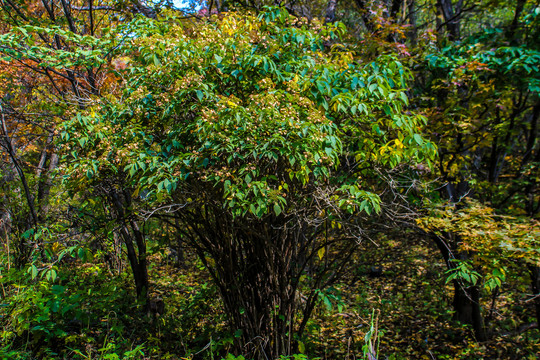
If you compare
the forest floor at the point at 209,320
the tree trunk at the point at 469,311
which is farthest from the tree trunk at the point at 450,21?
the forest floor at the point at 209,320

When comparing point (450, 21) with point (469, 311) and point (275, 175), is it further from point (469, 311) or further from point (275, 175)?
point (275, 175)

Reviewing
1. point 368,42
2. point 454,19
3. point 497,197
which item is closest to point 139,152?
point 368,42

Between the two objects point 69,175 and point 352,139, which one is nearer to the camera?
point 69,175

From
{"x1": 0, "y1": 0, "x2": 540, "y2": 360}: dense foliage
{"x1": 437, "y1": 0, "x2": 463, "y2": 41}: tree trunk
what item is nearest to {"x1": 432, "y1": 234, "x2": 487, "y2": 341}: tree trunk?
{"x1": 0, "y1": 0, "x2": 540, "y2": 360}: dense foliage

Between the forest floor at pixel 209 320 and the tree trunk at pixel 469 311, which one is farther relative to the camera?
the tree trunk at pixel 469 311

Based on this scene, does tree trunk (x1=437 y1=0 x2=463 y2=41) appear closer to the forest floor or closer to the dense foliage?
the dense foliage

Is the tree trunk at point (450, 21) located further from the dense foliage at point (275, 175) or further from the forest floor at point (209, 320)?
the forest floor at point (209, 320)

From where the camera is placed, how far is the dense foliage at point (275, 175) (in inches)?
93.9

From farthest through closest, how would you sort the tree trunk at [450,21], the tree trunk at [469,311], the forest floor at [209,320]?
the tree trunk at [450,21] → the tree trunk at [469,311] → the forest floor at [209,320]

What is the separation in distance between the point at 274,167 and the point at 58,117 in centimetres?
334

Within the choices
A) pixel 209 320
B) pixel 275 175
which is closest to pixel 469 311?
pixel 209 320

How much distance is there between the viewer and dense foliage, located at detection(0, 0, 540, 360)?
2.38 metres

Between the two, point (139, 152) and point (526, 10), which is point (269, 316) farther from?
point (526, 10)

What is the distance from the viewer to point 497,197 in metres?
5.21
